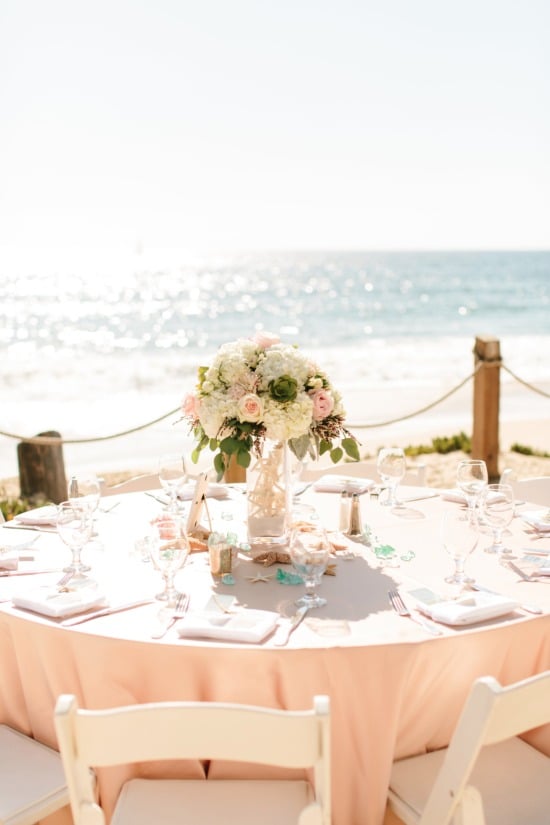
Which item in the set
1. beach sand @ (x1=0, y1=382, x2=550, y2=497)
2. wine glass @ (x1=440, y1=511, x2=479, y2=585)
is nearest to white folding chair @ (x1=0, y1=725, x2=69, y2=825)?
wine glass @ (x1=440, y1=511, x2=479, y2=585)

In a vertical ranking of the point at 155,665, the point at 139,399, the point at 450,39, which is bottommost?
the point at 139,399

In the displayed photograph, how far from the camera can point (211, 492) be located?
360cm

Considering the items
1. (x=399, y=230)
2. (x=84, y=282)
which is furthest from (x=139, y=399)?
(x=399, y=230)

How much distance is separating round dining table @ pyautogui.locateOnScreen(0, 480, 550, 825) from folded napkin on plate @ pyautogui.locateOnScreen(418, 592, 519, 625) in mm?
22

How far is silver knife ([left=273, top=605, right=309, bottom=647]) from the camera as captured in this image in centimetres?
208

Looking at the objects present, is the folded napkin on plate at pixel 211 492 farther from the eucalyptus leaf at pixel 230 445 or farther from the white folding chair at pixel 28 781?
the white folding chair at pixel 28 781

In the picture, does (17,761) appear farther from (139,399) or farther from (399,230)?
(399,230)

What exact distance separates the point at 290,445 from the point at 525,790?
128 cm

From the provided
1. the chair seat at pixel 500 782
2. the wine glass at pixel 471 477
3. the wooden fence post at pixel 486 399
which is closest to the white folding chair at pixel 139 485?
the wine glass at pixel 471 477

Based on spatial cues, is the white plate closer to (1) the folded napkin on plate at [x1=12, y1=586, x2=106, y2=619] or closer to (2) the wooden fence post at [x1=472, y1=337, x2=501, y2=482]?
(1) the folded napkin on plate at [x1=12, y1=586, x2=106, y2=619]

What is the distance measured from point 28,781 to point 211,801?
0.53 metres

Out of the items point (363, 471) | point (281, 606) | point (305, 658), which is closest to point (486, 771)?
point (305, 658)

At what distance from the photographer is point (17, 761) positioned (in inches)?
88.1

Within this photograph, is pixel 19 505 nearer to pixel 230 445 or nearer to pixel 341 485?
pixel 341 485
